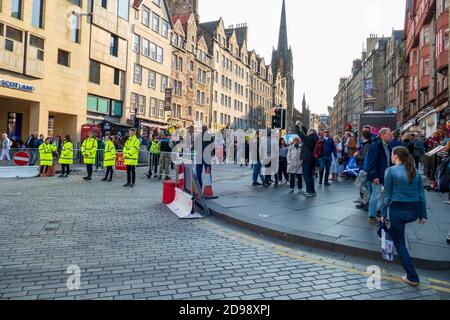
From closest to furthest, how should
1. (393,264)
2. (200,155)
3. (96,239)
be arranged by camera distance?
(393,264) < (96,239) < (200,155)

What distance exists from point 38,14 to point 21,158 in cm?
1345

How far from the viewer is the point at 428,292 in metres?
4.14

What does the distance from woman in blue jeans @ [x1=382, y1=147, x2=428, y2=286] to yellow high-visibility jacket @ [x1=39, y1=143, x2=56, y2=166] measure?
1486 centimetres

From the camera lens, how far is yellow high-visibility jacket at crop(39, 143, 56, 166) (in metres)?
15.7

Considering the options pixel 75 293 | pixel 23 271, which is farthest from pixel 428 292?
pixel 23 271

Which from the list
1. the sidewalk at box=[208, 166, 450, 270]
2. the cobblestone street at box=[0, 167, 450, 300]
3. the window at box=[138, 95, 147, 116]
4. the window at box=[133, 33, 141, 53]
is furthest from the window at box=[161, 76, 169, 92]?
the cobblestone street at box=[0, 167, 450, 300]

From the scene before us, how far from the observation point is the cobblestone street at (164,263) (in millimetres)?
3975

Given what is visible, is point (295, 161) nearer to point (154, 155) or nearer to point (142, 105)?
point (154, 155)

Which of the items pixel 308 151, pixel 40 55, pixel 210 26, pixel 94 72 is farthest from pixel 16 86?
pixel 210 26

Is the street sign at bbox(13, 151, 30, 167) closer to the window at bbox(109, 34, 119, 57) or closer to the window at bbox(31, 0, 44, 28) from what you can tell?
the window at bbox(31, 0, 44, 28)

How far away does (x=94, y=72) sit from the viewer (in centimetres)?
3033

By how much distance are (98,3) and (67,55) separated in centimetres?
559

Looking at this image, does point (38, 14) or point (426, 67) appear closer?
point (38, 14)
